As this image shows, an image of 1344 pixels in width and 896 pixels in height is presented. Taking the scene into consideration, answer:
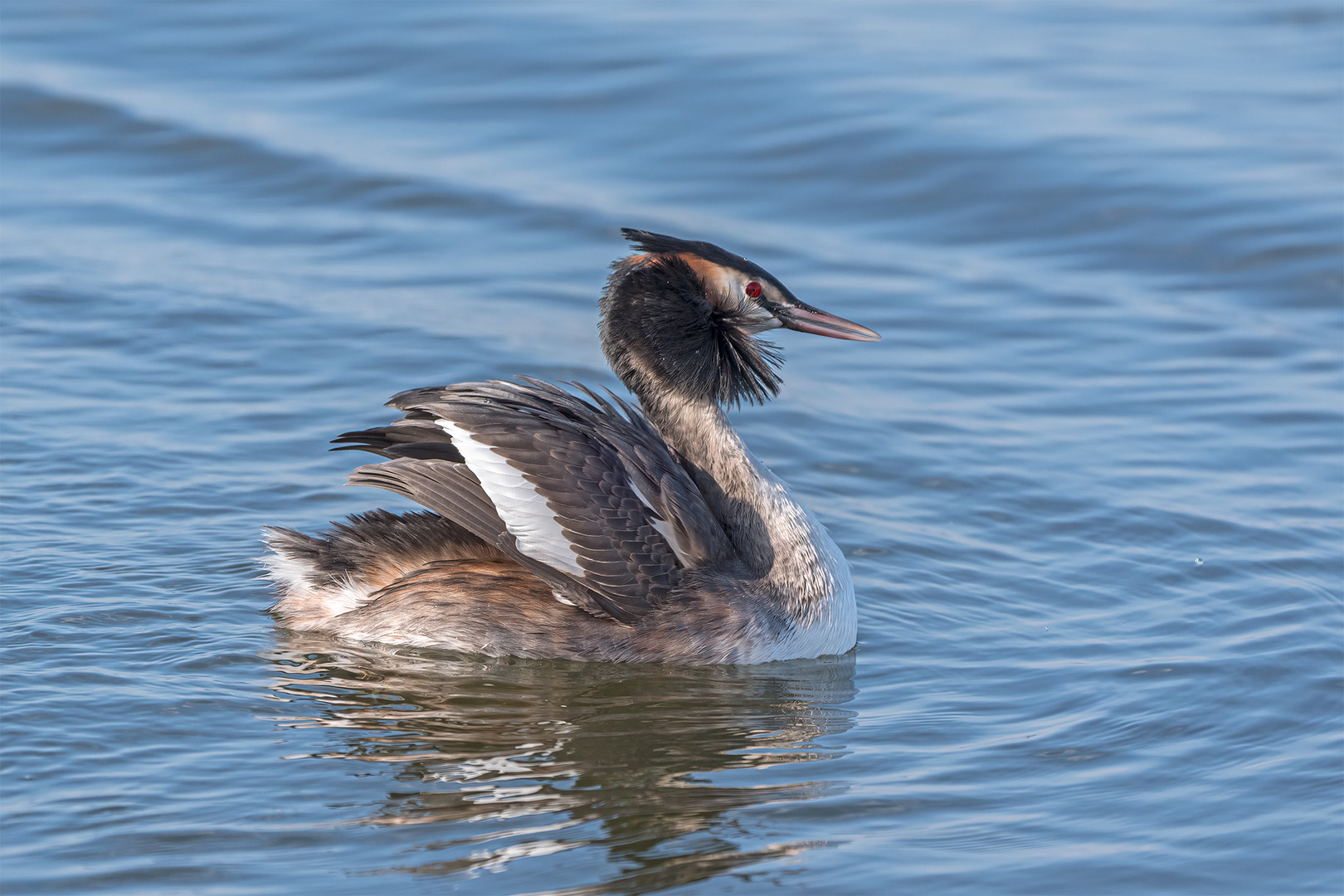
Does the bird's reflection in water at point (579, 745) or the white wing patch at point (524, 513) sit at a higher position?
the white wing patch at point (524, 513)

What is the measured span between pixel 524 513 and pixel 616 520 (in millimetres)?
369

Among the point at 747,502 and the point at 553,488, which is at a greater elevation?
the point at 553,488

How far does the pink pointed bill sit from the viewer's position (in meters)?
7.97

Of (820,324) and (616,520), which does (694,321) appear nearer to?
(820,324)

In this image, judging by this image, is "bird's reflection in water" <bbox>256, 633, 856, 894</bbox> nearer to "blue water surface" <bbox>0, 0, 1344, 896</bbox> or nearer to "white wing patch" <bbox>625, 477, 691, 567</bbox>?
"blue water surface" <bbox>0, 0, 1344, 896</bbox>

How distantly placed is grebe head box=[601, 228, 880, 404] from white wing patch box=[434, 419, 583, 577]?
99 centimetres

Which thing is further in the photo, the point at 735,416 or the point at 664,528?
the point at 735,416

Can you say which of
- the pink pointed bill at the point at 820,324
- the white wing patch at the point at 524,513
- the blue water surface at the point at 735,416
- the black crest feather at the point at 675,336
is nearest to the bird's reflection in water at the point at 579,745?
the blue water surface at the point at 735,416

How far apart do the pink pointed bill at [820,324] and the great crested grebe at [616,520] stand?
11 millimetres

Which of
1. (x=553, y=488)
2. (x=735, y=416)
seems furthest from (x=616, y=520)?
(x=735, y=416)

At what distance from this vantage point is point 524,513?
709 centimetres

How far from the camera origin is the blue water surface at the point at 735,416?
6.17 metres

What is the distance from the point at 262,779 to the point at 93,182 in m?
9.25

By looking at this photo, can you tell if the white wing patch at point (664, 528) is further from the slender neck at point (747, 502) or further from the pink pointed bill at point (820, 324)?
the pink pointed bill at point (820, 324)
